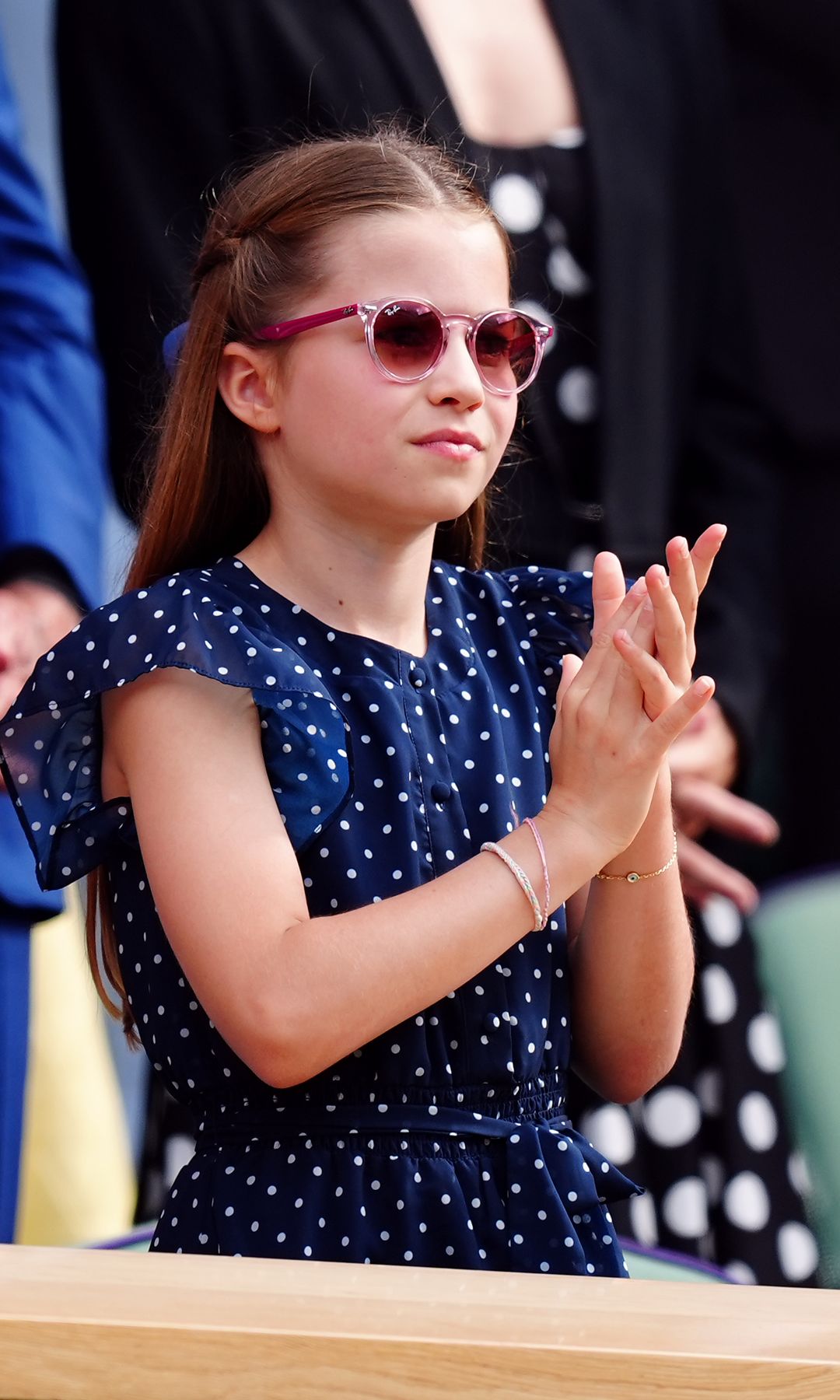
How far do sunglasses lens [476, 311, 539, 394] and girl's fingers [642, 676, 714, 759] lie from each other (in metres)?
0.27

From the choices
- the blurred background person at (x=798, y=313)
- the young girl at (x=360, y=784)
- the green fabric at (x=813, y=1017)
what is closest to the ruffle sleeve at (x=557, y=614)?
the young girl at (x=360, y=784)

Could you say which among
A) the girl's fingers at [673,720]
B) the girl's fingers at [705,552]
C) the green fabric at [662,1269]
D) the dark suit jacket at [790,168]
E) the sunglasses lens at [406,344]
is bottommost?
the green fabric at [662,1269]

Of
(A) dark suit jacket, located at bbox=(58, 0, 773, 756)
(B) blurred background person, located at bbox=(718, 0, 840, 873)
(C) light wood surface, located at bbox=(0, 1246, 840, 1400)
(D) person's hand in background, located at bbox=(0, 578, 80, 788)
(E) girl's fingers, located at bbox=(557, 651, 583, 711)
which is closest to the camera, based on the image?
(C) light wood surface, located at bbox=(0, 1246, 840, 1400)

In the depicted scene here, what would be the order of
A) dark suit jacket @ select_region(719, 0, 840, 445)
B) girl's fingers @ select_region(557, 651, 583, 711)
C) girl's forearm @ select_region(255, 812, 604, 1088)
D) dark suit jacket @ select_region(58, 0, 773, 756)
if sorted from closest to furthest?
girl's forearm @ select_region(255, 812, 604, 1088)
girl's fingers @ select_region(557, 651, 583, 711)
dark suit jacket @ select_region(58, 0, 773, 756)
dark suit jacket @ select_region(719, 0, 840, 445)

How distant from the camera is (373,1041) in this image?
4.18 feet

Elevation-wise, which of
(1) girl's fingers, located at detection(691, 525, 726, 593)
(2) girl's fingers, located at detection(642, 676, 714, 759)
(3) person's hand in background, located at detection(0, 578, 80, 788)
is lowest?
(3) person's hand in background, located at detection(0, 578, 80, 788)

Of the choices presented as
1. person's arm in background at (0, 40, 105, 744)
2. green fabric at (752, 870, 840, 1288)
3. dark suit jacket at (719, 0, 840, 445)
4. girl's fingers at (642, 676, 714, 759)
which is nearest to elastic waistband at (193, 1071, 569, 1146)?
girl's fingers at (642, 676, 714, 759)

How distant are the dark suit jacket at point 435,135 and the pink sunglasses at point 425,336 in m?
0.72

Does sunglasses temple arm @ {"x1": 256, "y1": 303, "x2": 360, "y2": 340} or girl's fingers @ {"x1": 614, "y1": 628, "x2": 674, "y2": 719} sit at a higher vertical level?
sunglasses temple arm @ {"x1": 256, "y1": 303, "x2": 360, "y2": 340}

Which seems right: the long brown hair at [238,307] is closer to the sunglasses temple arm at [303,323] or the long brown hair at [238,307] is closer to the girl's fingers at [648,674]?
the sunglasses temple arm at [303,323]

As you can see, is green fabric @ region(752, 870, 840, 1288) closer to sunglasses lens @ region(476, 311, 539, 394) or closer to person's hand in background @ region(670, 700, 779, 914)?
person's hand in background @ region(670, 700, 779, 914)

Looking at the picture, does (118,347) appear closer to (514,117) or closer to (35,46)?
(514,117)

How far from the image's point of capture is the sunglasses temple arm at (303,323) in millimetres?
1302

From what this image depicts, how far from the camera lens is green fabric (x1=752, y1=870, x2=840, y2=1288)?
1819 millimetres
